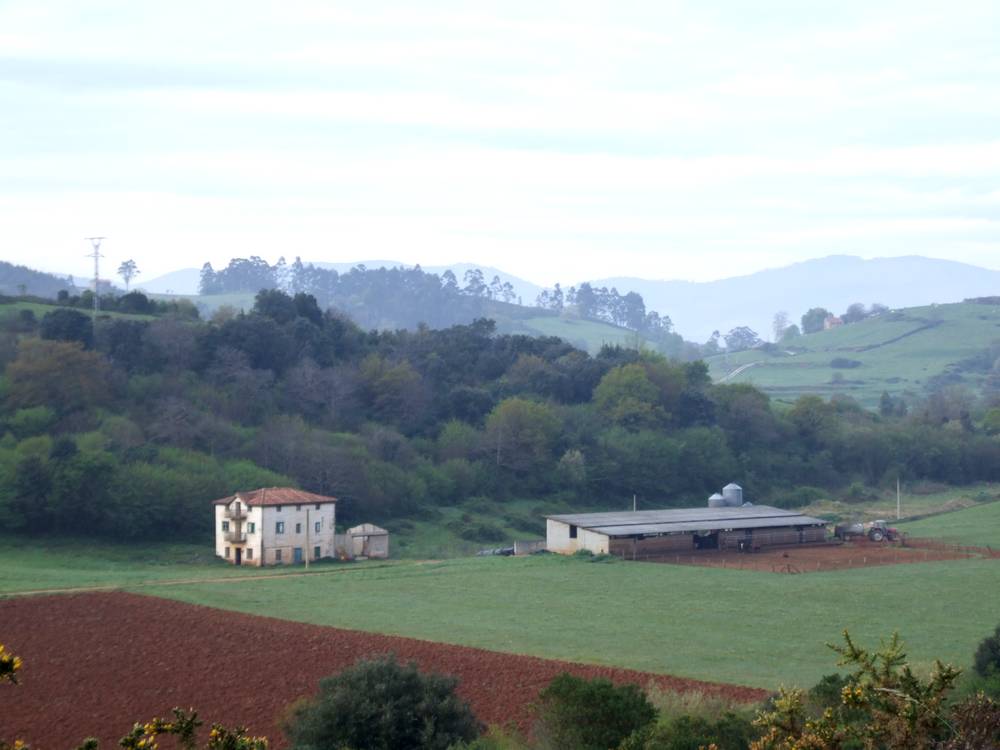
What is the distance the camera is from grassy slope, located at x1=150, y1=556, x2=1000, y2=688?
31.3 metres

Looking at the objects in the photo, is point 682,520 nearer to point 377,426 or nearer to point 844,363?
point 377,426

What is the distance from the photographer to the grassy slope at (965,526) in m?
57.9

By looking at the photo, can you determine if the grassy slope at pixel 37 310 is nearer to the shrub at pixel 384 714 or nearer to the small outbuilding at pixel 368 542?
the small outbuilding at pixel 368 542

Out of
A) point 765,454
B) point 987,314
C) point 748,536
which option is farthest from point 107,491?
point 987,314

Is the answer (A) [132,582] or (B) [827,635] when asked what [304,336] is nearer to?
(A) [132,582]

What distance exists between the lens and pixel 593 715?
2053 cm

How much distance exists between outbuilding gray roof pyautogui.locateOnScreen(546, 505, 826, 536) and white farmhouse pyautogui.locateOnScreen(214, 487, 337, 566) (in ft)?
33.8

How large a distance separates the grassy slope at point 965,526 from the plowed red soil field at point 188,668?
32890mm

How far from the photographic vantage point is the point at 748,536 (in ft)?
188

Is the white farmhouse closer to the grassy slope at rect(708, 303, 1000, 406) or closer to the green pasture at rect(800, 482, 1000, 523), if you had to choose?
the green pasture at rect(800, 482, 1000, 523)

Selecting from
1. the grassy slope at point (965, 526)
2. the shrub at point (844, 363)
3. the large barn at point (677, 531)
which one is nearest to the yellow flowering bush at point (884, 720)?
the large barn at point (677, 531)

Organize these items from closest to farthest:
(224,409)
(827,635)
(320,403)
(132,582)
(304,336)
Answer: (827,635), (132,582), (224,409), (320,403), (304,336)

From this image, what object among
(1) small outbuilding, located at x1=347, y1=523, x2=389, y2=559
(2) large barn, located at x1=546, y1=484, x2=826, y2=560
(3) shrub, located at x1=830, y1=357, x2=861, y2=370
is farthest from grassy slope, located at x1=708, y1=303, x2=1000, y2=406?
(1) small outbuilding, located at x1=347, y1=523, x2=389, y2=559

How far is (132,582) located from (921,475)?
61845 millimetres
